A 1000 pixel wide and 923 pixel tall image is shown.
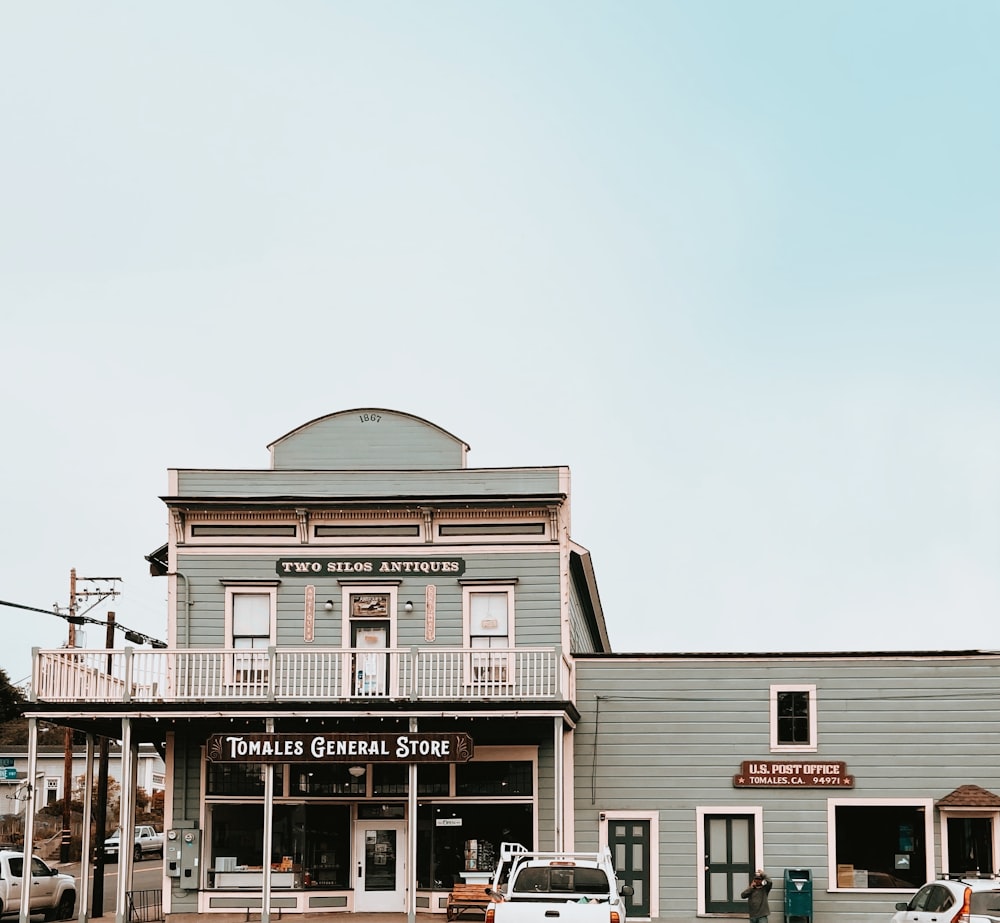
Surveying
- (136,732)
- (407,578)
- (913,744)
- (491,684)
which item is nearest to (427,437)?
(407,578)

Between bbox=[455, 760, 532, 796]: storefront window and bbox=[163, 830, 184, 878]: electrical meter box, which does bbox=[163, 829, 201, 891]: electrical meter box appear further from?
bbox=[455, 760, 532, 796]: storefront window

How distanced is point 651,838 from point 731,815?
1619 mm

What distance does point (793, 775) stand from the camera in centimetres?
2861

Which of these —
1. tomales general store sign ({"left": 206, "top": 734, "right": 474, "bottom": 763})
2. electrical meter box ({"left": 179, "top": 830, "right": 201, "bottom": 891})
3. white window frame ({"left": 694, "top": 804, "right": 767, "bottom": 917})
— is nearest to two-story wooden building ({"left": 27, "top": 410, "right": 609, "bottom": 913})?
electrical meter box ({"left": 179, "top": 830, "right": 201, "bottom": 891})

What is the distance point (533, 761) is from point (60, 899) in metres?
11.2

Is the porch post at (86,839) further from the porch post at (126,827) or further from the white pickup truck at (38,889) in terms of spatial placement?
the white pickup truck at (38,889)

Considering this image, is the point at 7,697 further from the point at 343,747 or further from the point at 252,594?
the point at 343,747

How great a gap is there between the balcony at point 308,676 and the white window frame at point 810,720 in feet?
13.4

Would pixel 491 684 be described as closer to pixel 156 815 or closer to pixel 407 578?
pixel 407 578

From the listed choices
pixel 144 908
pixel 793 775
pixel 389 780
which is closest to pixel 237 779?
pixel 389 780

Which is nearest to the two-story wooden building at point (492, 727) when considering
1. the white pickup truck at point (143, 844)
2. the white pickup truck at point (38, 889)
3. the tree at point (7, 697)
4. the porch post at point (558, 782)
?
the porch post at point (558, 782)

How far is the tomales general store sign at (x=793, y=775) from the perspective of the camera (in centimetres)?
2855

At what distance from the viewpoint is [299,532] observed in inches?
1170

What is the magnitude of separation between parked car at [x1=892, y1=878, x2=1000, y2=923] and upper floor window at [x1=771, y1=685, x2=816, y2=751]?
8.80 metres
